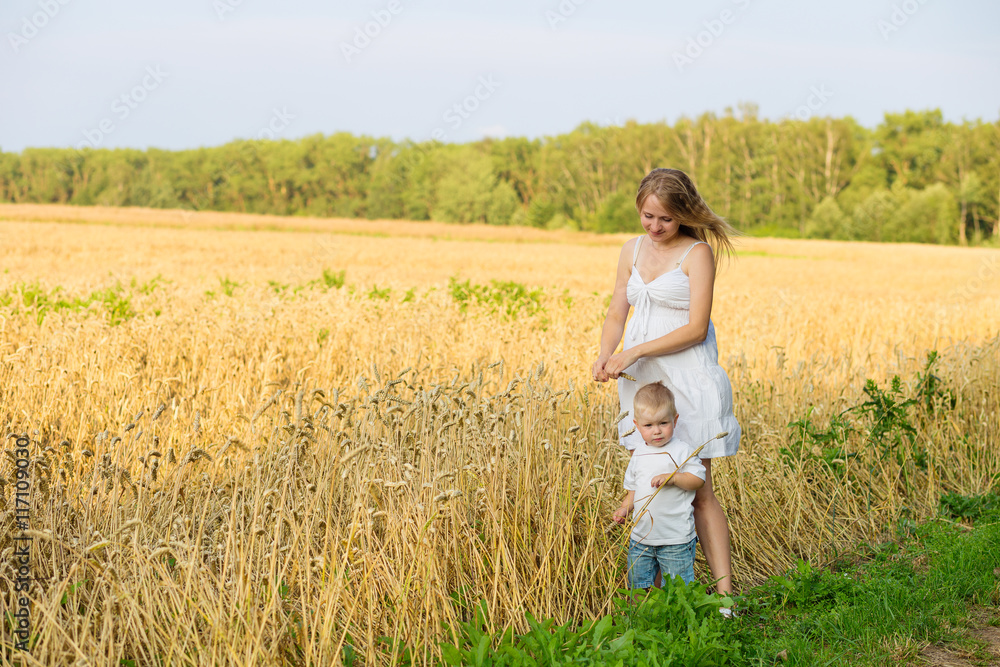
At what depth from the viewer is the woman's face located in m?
3.29

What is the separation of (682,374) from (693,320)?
0.25 m

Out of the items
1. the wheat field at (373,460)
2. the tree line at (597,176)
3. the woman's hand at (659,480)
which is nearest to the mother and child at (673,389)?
the woman's hand at (659,480)

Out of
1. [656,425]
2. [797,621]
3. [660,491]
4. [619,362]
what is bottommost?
[797,621]

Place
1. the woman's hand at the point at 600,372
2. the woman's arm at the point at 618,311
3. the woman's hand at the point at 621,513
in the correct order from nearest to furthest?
the woman's hand at the point at 600,372 → the woman's hand at the point at 621,513 → the woman's arm at the point at 618,311

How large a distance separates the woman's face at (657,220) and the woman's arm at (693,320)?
13cm

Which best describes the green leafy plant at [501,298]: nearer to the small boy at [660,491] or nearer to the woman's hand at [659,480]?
the small boy at [660,491]

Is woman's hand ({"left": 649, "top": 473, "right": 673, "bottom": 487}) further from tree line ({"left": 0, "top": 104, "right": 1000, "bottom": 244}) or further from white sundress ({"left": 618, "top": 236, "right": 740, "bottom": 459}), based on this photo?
tree line ({"left": 0, "top": 104, "right": 1000, "bottom": 244})

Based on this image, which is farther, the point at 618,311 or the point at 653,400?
the point at 618,311

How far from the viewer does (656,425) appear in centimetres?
317

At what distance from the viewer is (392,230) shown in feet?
154

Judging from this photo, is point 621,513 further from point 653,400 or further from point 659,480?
point 653,400

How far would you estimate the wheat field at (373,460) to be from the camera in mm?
2613

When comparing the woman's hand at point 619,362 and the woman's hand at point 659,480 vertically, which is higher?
the woman's hand at point 619,362

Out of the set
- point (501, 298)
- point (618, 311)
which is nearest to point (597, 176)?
point (501, 298)
